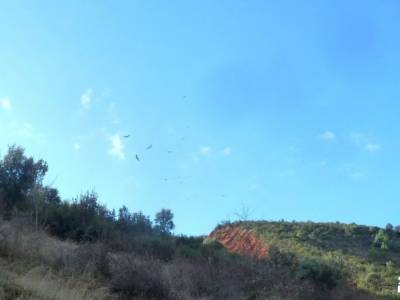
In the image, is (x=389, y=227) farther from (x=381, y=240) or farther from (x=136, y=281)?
(x=136, y=281)

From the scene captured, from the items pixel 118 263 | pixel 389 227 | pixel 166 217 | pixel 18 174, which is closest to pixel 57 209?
pixel 18 174

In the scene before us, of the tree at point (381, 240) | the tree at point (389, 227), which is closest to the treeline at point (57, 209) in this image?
the tree at point (381, 240)

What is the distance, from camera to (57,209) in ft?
71.8

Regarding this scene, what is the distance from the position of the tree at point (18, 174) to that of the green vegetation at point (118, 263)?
0.04 meters

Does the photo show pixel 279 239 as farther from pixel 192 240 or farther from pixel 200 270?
pixel 200 270

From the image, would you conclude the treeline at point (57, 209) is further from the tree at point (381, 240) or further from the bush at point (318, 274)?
the tree at point (381, 240)

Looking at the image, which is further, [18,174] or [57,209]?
[18,174]

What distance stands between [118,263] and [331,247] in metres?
28.6

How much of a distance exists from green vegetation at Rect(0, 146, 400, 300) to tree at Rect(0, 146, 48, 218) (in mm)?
44

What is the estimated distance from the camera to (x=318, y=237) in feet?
141

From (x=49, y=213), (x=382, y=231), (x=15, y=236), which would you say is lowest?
(x=15, y=236)

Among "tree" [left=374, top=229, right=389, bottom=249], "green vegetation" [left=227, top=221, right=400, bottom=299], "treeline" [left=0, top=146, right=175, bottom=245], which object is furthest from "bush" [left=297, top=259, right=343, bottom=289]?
"tree" [left=374, top=229, right=389, bottom=249]

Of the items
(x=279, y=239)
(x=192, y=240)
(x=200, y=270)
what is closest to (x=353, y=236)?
→ (x=279, y=239)

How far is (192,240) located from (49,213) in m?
11.6
